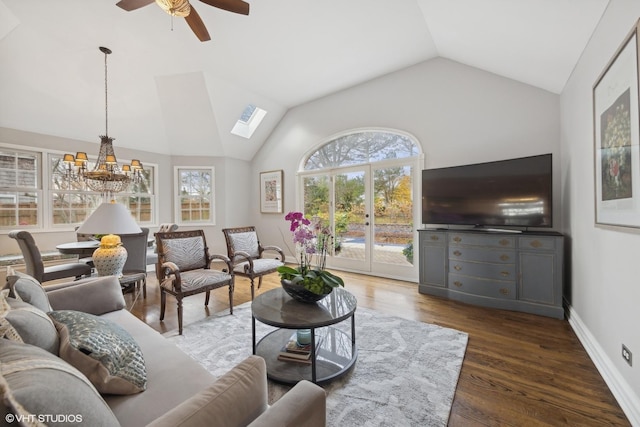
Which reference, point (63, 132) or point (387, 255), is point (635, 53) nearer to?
point (387, 255)

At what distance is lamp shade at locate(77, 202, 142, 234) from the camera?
2121 millimetres

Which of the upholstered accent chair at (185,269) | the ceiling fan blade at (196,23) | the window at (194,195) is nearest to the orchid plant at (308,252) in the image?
the upholstered accent chair at (185,269)

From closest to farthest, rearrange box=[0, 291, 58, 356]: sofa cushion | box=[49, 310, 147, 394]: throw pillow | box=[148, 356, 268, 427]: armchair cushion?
1. box=[148, 356, 268, 427]: armchair cushion
2. box=[0, 291, 58, 356]: sofa cushion
3. box=[49, 310, 147, 394]: throw pillow

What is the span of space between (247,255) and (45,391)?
2781 millimetres

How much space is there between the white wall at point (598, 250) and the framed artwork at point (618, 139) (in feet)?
0.37

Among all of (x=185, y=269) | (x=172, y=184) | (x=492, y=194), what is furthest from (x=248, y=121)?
(x=492, y=194)

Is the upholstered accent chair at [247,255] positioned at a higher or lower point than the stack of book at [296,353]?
higher

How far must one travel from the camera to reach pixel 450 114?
3896 millimetres

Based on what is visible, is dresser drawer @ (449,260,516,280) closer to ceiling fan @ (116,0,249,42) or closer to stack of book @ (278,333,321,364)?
stack of book @ (278,333,321,364)

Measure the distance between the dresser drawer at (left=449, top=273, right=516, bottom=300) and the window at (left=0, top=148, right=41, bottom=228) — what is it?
6446 mm

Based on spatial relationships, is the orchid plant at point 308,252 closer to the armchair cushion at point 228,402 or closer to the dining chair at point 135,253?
the armchair cushion at point 228,402

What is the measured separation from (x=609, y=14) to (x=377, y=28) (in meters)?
2.24

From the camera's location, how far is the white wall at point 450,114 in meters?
3.30

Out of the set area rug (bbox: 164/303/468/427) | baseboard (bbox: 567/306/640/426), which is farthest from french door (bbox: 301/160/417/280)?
baseboard (bbox: 567/306/640/426)
